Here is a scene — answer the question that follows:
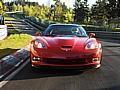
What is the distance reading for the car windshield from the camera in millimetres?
9984

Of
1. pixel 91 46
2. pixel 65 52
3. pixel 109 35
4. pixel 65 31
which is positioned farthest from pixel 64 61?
pixel 109 35

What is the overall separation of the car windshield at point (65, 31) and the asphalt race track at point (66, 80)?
1.26 m

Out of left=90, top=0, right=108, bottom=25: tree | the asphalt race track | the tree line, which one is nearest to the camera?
the asphalt race track

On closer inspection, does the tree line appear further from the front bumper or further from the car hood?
the front bumper

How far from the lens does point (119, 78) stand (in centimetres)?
797

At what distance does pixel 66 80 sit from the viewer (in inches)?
303

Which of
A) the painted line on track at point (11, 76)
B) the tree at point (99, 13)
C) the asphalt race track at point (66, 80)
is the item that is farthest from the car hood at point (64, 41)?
the tree at point (99, 13)

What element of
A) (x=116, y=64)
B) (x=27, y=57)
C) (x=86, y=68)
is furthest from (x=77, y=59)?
(x=27, y=57)

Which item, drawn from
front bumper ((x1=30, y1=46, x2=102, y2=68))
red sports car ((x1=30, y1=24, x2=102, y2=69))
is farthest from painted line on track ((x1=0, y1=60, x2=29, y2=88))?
front bumper ((x1=30, y1=46, x2=102, y2=68))

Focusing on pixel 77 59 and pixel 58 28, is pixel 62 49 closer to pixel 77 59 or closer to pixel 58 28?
pixel 77 59

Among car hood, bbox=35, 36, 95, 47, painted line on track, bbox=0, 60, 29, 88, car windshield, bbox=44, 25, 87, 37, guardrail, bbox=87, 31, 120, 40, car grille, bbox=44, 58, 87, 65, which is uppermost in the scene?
car windshield, bbox=44, 25, 87, 37

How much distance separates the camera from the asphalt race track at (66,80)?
6941mm

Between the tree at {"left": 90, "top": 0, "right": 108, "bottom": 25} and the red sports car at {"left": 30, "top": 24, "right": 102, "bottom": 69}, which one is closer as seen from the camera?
the red sports car at {"left": 30, "top": 24, "right": 102, "bottom": 69}

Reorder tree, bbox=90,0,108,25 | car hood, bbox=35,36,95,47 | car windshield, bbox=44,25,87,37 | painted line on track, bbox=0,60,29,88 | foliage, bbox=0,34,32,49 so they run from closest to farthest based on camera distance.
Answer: painted line on track, bbox=0,60,29,88, car hood, bbox=35,36,95,47, car windshield, bbox=44,25,87,37, foliage, bbox=0,34,32,49, tree, bbox=90,0,108,25
